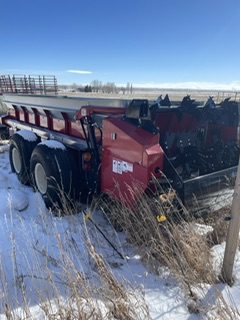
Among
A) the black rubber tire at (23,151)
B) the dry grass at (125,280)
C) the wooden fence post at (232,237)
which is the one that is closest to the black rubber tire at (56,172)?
the dry grass at (125,280)

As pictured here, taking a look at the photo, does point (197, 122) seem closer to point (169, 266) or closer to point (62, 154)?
point (62, 154)

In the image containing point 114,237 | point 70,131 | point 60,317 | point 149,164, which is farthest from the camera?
point 70,131

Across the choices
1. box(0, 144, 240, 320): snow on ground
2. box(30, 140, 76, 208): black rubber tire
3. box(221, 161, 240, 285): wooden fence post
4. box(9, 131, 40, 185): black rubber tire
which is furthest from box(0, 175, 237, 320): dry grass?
box(9, 131, 40, 185): black rubber tire

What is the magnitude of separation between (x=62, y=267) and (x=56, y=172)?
72.0 inches

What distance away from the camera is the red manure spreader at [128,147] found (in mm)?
2877

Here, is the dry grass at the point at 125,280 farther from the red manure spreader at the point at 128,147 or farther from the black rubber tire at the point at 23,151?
the black rubber tire at the point at 23,151

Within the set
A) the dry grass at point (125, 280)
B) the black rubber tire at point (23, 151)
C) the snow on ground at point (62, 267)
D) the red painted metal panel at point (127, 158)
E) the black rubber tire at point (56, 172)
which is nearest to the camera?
the dry grass at point (125, 280)

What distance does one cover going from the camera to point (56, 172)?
12.2 feet

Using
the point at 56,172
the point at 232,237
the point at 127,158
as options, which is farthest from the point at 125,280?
the point at 56,172

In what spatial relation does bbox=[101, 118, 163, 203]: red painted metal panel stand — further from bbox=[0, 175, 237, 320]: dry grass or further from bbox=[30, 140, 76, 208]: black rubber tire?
bbox=[30, 140, 76, 208]: black rubber tire

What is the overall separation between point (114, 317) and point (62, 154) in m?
2.33

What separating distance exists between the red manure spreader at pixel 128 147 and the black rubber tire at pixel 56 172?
0.01 meters

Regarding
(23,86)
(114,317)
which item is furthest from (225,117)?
(23,86)

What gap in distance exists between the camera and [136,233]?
2.83m
